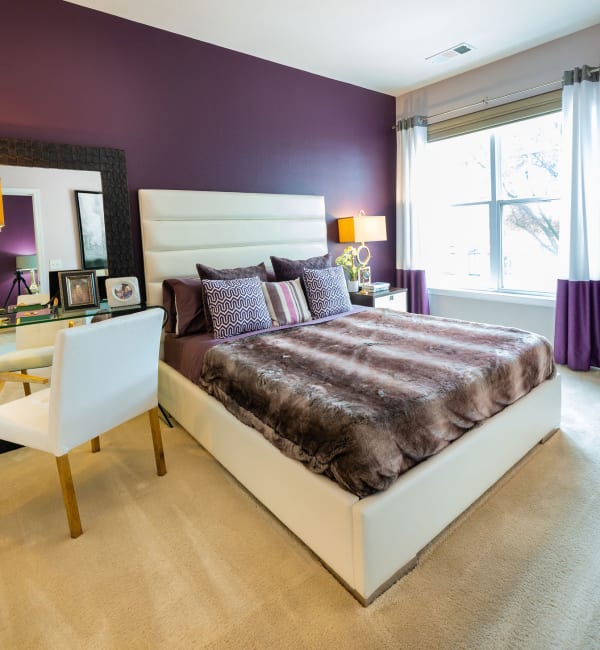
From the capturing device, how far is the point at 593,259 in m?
3.51

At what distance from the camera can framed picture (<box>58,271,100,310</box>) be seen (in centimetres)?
284

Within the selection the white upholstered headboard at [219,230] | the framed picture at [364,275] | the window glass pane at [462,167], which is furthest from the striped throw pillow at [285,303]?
the window glass pane at [462,167]

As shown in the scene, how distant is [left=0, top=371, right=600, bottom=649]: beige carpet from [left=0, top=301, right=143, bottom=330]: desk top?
3.00 ft

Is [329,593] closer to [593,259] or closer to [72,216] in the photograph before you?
[72,216]

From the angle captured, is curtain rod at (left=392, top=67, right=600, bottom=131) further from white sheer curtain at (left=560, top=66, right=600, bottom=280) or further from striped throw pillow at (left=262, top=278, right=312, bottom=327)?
striped throw pillow at (left=262, top=278, right=312, bottom=327)

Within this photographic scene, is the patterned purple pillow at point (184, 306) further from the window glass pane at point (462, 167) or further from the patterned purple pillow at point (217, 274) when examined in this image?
the window glass pane at point (462, 167)

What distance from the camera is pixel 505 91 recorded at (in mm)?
3920

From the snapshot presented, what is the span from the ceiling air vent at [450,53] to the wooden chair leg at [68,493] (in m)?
4.14

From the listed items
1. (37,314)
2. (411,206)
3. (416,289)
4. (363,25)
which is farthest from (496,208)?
(37,314)

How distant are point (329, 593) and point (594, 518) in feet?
3.94

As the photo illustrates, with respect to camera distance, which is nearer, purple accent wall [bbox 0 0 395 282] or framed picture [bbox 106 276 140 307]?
purple accent wall [bbox 0 0 395 282]

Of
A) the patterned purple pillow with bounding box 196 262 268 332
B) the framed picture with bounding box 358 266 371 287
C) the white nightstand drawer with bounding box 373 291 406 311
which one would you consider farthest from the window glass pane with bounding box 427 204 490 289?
the patterned purple pillow with bounding box 196 262 268 332

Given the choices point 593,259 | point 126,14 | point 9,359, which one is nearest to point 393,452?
point 9,359

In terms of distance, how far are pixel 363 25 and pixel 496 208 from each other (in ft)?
6.96
